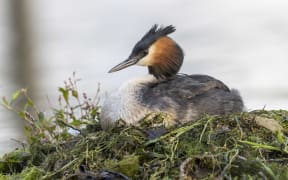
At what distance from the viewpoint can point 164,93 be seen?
178 inches

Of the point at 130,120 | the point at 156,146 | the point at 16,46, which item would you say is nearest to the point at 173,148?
the point at 156,146

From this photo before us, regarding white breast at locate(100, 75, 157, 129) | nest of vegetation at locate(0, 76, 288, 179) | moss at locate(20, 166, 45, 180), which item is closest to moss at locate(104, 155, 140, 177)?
nest of vegetation at locate(0, 76, 288, 179)

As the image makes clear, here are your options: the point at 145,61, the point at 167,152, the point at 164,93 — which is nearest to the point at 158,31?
the point at 145,61

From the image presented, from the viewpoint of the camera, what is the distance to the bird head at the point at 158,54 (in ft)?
15.8

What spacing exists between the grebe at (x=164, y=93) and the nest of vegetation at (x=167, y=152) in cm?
10

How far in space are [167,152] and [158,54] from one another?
47.3 inches

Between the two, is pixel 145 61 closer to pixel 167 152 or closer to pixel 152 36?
pixel 152 36

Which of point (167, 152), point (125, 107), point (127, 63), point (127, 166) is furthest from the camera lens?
point (127, 63)

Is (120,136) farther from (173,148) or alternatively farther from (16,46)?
(16,46)

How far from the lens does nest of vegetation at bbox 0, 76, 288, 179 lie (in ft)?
11.5

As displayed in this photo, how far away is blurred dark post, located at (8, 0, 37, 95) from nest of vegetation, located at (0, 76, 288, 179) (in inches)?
58.6

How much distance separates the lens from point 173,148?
3.74 m

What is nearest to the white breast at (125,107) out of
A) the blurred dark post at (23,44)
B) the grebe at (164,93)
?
the grebe at (164,93)

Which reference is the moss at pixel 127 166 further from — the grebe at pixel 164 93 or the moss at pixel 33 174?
the grebe at pixel 164 93
